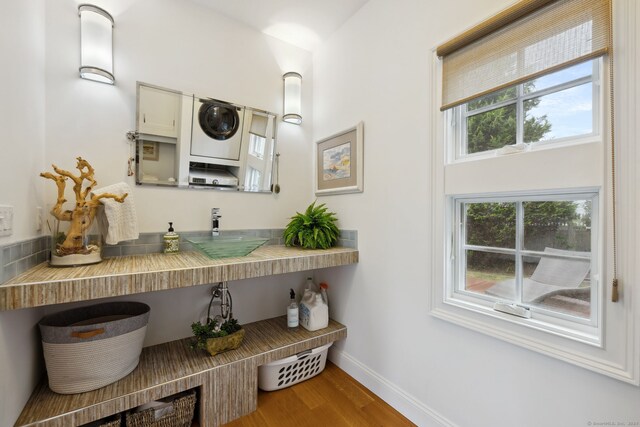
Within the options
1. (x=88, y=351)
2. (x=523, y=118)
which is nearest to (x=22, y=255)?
(x=88, y=351)

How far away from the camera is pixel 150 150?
1.75 meters

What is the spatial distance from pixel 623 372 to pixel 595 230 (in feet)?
1.56

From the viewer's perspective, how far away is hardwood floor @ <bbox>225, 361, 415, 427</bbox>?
154 centimetres

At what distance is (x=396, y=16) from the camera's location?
169cm

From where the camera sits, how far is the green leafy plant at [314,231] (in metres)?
1.95

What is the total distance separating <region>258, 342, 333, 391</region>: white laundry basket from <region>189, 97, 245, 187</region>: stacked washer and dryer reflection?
1.28 meters

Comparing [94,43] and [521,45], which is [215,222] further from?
[521,45]

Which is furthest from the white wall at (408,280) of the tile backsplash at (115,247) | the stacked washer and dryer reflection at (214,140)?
the stacked washer and dryer reflection at (214,140)

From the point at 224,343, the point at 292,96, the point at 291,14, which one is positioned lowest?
the point at 224,343

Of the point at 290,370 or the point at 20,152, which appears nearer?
the point at 20,152

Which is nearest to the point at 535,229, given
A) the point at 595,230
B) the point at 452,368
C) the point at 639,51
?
the point at 595,230

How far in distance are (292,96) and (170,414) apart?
219cm

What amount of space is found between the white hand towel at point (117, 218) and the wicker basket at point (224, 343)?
743 mm

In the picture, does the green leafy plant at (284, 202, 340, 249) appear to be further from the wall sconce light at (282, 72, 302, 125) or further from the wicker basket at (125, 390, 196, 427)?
the wicker basket at (125, 390, 196, 427)
